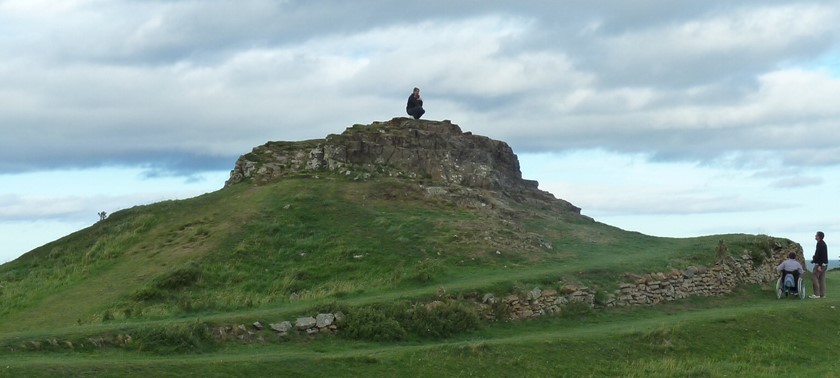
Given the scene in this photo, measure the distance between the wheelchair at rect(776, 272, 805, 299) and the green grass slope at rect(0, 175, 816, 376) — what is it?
62 centimetres

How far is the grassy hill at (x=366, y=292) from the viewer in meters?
19.6

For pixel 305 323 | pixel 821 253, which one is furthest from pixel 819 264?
pixel 305 323

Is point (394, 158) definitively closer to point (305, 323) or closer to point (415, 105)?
A: point (415, 105)

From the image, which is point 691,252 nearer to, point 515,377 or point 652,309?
point 652,309

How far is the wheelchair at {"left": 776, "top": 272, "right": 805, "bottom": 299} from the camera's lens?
3069 centimetres

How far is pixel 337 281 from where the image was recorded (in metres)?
29.3

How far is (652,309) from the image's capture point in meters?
28.1

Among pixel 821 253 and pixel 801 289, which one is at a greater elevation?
pixel 821 253

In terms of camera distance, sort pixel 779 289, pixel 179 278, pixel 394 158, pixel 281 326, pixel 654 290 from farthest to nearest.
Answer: pixel 394 158 < pixel 779 289 < pixel 179 278 < pixel 654 290 < pixel 281 326

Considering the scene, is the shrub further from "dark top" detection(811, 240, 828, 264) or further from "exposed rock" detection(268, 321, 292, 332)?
"dark top" detection(811, 240, 828, 264)

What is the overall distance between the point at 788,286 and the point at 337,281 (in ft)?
50.6

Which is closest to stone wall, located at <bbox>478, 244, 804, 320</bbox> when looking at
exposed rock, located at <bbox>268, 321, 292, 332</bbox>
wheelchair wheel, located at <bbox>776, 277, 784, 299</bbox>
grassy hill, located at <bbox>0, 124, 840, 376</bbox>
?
grassy hill, located at <bbox>0, 124, 840, 376</bbox>

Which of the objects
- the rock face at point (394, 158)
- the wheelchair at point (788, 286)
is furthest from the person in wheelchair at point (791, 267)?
the rock face at point (394, 158)

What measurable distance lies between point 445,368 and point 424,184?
67.4 feet
